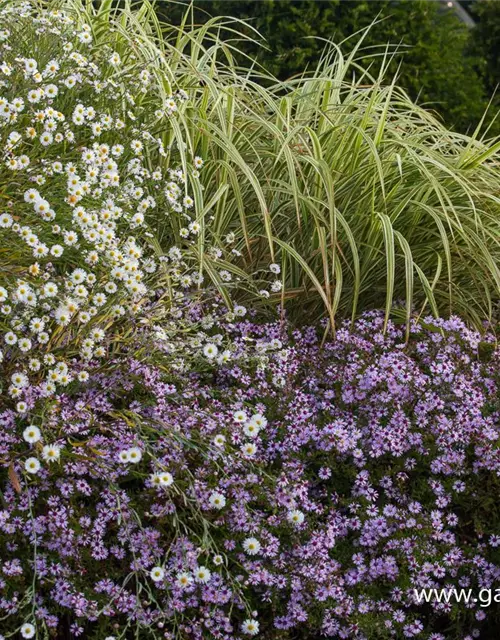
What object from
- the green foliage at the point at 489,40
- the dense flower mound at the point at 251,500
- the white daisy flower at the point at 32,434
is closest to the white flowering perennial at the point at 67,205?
the white daisy flower at the point at 32,434

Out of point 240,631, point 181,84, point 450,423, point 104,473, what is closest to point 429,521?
point 450,423

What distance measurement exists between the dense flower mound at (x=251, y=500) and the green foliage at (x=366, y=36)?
352 centimetres

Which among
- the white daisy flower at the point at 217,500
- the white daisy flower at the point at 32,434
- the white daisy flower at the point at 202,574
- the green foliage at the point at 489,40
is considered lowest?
the green foliage at the point at 489,40

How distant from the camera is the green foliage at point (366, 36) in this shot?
19.0 feet

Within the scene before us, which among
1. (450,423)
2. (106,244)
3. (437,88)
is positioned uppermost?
(106,244)

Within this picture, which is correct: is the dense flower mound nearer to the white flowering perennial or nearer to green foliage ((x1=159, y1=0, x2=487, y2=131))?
the white flowering perennial

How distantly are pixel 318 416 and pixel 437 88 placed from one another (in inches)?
161

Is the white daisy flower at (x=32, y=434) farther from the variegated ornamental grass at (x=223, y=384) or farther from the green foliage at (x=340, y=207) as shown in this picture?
the green foliage at (x=340, y=207)

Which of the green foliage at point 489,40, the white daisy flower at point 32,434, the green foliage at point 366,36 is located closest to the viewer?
the white daisy flower at point 32,434

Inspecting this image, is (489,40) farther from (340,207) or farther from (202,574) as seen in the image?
(202,574)

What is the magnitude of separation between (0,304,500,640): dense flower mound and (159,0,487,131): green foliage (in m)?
3.52

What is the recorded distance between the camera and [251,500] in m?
2.26

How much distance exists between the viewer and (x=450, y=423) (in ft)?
8.16

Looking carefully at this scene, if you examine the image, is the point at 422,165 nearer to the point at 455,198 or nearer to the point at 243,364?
the point at 455,198
